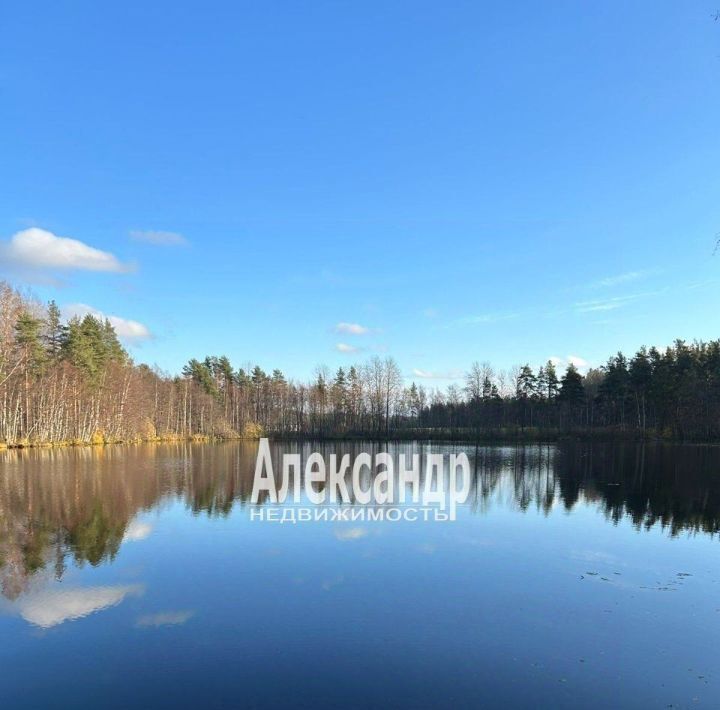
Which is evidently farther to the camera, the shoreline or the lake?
the shoreline

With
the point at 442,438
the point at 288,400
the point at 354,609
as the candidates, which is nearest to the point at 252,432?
the point at 288,400

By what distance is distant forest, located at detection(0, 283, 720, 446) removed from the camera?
151 ft

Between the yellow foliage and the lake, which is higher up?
the lake

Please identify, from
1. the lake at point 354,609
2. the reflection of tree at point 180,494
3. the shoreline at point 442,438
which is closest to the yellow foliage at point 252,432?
the shoreline at point 442,438

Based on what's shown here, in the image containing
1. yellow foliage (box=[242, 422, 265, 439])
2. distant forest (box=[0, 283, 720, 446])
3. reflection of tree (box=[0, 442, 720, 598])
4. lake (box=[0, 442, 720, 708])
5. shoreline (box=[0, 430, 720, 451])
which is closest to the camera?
lake (box=[0, 442, 720, 708])

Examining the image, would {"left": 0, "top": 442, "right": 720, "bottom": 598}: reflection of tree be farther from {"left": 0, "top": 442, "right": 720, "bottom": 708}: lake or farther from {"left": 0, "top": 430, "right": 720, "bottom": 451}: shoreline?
{"left": 0, "top": 430, "right": 720, "bottom": 451}: shoreline

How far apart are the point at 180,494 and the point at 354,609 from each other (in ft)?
46.9

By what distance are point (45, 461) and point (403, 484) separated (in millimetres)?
22088

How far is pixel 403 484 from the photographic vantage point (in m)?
24.7

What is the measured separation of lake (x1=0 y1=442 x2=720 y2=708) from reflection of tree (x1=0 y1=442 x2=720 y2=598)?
148mm

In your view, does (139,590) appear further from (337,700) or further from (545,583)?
(545,583)

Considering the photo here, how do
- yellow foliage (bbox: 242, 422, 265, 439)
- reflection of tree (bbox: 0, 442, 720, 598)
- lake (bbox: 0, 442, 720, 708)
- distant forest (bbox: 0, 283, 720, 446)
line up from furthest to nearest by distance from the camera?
1. yellow foliage (bbox: 242, 422, 265, 439)
2. distant forest (bbox: 0, 283, 720, 446)
3. reflection of tree (bbox: 0, 442, 720, 598)
4. lake (bbox: 0, 442, 720, 708)

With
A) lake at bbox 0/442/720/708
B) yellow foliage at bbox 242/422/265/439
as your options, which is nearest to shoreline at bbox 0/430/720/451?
yellow foliage at bbox 242/422/265/439

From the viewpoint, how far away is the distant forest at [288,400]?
1817 inches
